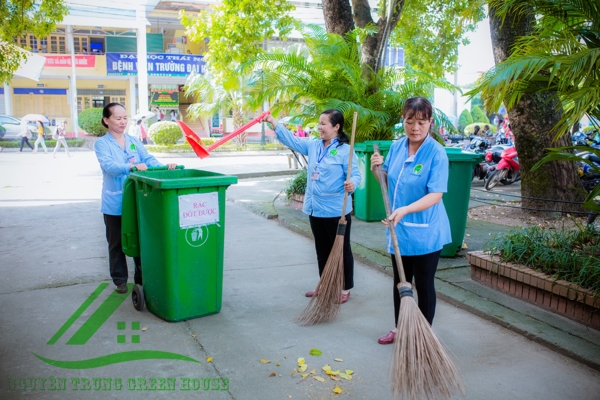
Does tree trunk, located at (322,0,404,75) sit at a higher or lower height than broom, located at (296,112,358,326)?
higher

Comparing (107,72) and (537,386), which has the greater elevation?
(107,72)

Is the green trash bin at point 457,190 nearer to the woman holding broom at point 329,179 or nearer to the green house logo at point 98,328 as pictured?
the woman holding broom at point 329,179

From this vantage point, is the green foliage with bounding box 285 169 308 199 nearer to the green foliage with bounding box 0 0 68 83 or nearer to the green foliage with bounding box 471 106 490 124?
the green foliage with bounding box 0 0 68 83

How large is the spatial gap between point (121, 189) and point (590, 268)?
387 centimetres

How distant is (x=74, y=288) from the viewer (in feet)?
16.8

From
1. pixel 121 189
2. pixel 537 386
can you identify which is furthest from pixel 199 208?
pixel 537 386

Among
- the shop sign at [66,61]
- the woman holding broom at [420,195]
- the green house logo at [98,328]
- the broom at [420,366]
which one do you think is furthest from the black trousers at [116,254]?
the shop sign at [66,61]

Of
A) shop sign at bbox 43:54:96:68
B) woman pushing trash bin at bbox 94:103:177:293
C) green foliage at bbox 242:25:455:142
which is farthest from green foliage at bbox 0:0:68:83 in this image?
shop sign at bbox 43:54:96:68

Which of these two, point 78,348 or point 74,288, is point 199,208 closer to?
point 78,348

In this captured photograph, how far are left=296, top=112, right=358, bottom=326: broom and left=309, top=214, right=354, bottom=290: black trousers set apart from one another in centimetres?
32

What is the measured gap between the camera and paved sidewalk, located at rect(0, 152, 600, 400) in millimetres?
3238

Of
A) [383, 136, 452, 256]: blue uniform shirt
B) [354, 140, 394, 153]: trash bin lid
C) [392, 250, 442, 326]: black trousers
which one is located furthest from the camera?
[354, 140, 394, 153]: trash bin lid

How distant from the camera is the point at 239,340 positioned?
391cm

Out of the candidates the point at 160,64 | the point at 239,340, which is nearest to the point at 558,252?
the point at 239,340
